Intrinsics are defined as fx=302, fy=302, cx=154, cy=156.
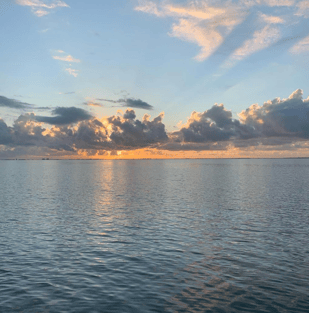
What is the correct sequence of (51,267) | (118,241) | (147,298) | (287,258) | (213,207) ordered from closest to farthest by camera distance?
(147,298), (51,267), (287,258), (118,241), (213,207)

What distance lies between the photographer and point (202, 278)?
2458cm

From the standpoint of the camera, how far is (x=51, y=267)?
27.0m

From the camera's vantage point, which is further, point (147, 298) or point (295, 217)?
point (295, 217)

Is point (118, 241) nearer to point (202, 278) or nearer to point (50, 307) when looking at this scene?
point (202, 278)

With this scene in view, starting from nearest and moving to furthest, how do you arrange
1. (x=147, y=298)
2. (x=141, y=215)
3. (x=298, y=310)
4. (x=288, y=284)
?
(x=298, y=310) → (x=147, y=298) → (x=288, y=284) → (x=141, y=215)

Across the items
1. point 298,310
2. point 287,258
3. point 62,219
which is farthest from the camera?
point 62,219

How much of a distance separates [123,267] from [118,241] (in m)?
8.85

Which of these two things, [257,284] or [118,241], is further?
[118,241]

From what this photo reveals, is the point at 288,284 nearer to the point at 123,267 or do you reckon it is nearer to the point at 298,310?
the point at 298,310

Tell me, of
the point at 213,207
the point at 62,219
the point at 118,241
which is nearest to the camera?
the point at 118,241

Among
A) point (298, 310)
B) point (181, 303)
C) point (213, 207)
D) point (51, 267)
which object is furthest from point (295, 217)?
point (51, 267)

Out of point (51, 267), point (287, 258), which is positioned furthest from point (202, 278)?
point (51, 267)

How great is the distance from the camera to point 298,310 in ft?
63.7

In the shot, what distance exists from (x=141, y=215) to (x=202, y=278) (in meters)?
28.2
